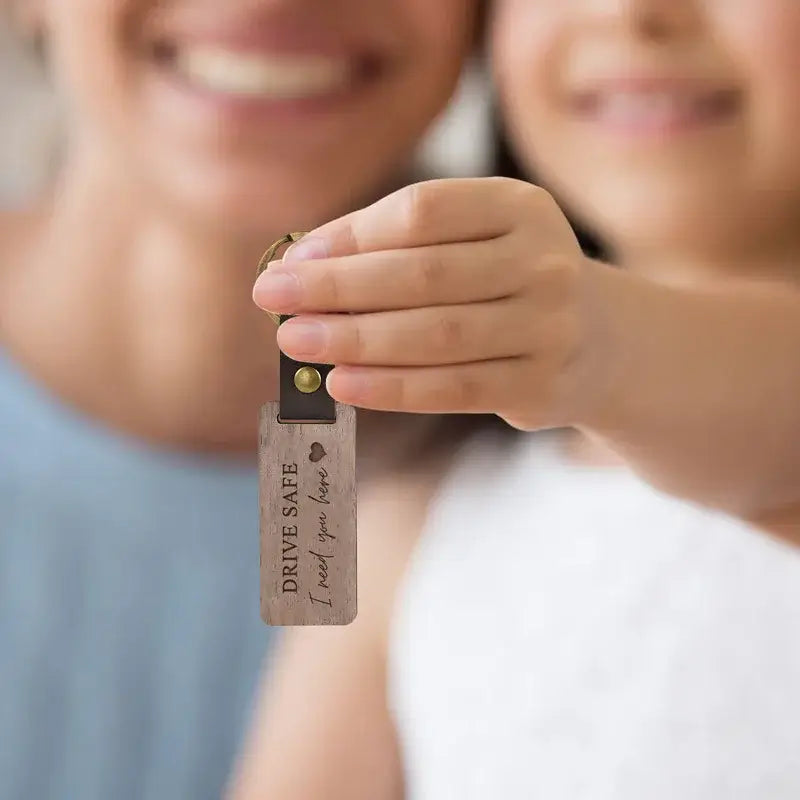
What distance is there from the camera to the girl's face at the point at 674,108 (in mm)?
471

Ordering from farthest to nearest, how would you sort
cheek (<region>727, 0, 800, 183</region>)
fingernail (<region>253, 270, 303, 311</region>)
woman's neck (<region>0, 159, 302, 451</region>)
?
woman's neck (<region>0, 159, 302, 451</region>) → cheek (<region>727, 0, 800, 183</region>) → fingernail (<region>253, 270, 303, 311</region>)

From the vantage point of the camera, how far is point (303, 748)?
0.58 metres

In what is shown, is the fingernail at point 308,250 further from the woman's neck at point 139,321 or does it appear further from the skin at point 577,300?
the woman's neck at point 139,321

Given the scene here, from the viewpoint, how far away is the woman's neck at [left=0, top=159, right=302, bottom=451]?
70cm

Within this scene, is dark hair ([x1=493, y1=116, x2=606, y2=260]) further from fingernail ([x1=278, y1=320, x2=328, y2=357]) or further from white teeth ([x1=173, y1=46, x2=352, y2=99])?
fingernail ([x1=278, y1=320, x2=328, y2=357])

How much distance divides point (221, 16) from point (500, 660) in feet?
1.20

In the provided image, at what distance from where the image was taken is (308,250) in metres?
0.30

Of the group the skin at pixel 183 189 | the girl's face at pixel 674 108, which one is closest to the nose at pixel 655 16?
the girl's face at pixel 674 108

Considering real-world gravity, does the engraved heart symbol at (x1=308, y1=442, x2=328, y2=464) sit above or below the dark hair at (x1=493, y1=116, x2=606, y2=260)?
below

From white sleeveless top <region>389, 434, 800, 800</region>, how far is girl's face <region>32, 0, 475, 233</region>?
0.19 m

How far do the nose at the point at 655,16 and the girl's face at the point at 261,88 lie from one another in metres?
0.13

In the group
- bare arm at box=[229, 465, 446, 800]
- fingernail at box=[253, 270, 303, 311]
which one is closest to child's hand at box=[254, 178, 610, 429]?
fingernail at box=[253, 270, 303, 311]

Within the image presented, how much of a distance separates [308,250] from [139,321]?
1.45 ft

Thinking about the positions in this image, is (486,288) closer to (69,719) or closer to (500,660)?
(500,660)
